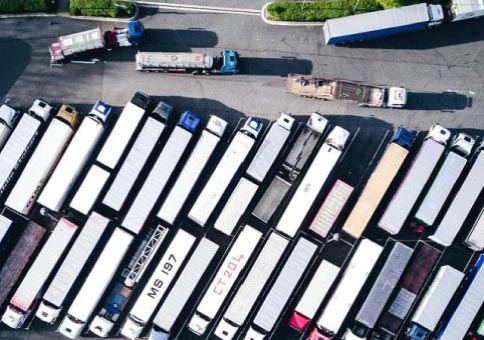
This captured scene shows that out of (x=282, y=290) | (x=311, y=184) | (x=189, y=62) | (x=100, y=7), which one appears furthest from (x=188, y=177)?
(x=100, y=7)

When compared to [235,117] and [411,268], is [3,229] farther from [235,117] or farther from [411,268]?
[411,268]

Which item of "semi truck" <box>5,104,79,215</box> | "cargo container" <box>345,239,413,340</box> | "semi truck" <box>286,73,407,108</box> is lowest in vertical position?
"semi truck" <box>5,104,79,215</box>

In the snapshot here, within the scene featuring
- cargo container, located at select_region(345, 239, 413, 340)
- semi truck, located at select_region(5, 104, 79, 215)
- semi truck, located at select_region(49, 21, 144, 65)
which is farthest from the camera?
semi truck, located at select_region(49, 21, 144, 65)

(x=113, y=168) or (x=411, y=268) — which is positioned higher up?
(x=411, y=268)

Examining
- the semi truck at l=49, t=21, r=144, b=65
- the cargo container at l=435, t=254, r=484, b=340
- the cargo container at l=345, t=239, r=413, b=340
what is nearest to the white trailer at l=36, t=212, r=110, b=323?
the semi truck at l=49, t=21, r=144, b=65

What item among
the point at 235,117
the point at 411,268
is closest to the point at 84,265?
the point at 235,117

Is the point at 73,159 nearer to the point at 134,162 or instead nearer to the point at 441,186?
the point at 134,162

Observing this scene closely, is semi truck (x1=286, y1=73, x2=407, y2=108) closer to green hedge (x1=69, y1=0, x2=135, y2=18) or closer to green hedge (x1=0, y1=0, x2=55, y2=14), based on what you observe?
green hedge (x1=69, y1=0, x2=135, y2=18)
